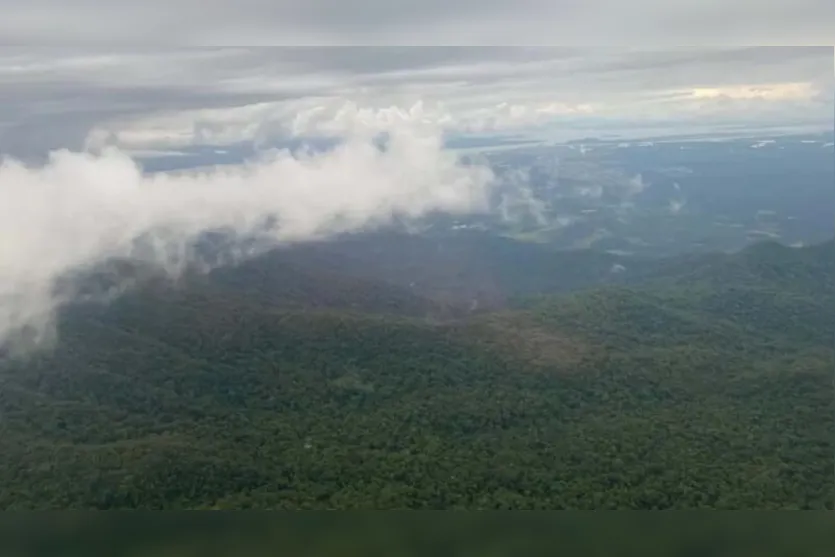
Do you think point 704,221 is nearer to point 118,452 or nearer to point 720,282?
point 720,282

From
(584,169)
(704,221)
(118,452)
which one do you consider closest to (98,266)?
(118,452)

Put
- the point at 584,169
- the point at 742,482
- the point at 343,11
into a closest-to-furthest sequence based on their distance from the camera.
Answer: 1. the point at 343,11
2. the point at 742,482
3. the point at 584,169

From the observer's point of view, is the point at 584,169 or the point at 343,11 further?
the point at 584,169

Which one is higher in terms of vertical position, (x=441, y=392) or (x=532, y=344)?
(x=532, y=344)

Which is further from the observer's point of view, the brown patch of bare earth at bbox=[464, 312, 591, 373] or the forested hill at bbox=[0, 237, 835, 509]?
the brown patch of bare earth at bbox=[464, 312, 591, 373]

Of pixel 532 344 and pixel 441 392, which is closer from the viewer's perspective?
pixel 441 392

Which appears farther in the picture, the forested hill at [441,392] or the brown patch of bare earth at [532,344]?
the brown patch of bare earth at [532,344]

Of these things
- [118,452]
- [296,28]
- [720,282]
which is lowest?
[118,452]

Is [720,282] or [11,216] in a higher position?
[11,216]
